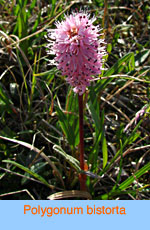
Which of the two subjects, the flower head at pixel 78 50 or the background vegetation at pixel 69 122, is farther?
the background vegetation at pixel 69 122

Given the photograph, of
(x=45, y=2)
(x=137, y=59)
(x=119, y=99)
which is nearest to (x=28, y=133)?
(x=119, y=99)

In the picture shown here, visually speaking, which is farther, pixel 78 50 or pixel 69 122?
pixel 69 122

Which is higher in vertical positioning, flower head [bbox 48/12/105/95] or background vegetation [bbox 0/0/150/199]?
flower head [bbox 48/12/105/95]

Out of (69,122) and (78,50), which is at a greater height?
(78,50)

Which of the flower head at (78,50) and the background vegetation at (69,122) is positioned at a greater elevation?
the flower head at (78,50)
